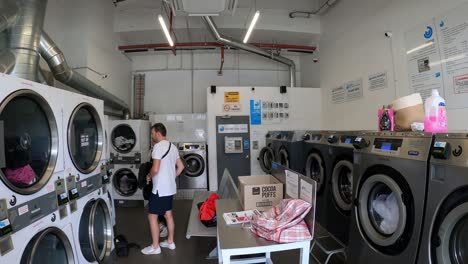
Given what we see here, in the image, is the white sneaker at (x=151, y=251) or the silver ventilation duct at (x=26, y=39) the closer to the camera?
the silver ventilation duct at (x=26, y=39)

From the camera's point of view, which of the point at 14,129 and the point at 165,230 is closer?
the point at 14,129

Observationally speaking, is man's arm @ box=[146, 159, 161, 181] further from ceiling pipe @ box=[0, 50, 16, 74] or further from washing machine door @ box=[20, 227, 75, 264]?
ceiling pipe @ box=[0, 50, 16, 74]

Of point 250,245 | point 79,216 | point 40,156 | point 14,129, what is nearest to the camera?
point 250,245

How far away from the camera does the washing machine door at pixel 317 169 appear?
2.89 meters

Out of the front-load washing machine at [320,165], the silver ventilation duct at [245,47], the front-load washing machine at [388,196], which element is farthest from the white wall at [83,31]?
the front-load washing machine at [388,196]

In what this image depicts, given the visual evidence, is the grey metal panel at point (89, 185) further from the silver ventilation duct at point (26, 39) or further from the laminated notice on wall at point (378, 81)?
the laminated notice on wall at point (378, 81)

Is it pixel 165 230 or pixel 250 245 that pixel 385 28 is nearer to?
pixel 250 245

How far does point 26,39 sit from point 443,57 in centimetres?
413

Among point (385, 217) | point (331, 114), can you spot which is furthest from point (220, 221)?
point (331, 114)

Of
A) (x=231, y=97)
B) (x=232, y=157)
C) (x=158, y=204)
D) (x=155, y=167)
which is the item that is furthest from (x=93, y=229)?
(x=231, y=97)

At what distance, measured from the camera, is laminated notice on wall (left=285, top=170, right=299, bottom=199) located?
1.70m

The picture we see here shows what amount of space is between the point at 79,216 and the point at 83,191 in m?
0.21

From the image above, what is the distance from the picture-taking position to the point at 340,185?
2643 millimetres

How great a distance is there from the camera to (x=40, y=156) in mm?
1792
